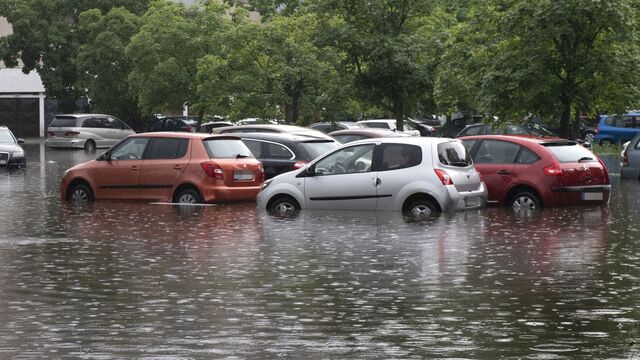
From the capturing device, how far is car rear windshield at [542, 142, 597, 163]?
2284 centimetres

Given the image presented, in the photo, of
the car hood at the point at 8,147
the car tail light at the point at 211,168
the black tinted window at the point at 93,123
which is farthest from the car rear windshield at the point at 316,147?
the black tinted window at the point at 93,123

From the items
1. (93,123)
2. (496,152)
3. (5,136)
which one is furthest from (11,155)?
(496,152)

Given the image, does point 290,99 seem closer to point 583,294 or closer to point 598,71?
point 598,71

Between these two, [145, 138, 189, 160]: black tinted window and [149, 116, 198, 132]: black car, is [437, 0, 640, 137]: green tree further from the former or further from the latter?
[149, 116, 198, 132]: black car

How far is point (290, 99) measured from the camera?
46906 mm

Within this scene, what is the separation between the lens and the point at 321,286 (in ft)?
42.1

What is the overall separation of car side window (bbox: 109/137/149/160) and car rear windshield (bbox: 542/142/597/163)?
7244mm

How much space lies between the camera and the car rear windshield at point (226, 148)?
78.3 feet

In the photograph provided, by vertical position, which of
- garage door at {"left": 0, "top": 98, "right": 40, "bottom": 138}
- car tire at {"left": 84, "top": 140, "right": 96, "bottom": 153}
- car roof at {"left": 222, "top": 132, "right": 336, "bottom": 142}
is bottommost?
car roof at {"left": 222, "top": 132, "right": 336, "bottom": 142}

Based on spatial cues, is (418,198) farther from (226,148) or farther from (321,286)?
(321,286)

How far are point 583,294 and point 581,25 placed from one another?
21.3m

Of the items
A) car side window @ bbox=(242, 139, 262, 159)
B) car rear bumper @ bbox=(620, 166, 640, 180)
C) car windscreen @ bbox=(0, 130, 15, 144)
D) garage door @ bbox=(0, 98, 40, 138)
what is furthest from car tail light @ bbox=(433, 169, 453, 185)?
garage door @ bbox=(0, 98, 40, 138)

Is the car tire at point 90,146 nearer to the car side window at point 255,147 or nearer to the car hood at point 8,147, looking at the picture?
the car hood at point 8,147

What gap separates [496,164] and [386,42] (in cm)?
1834
